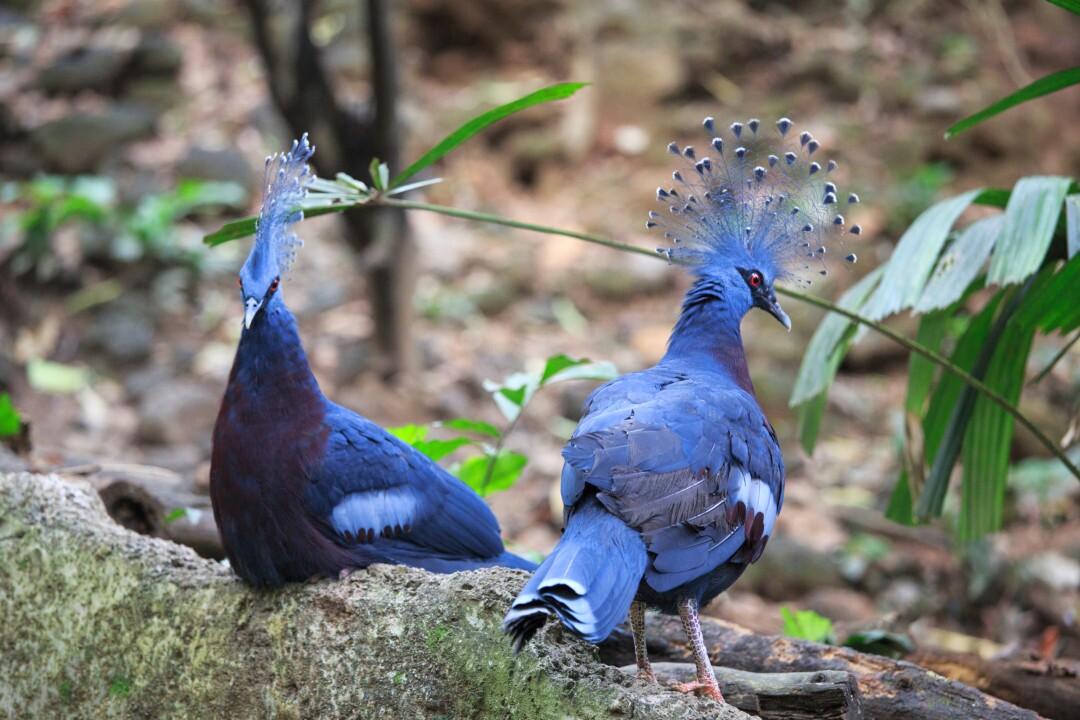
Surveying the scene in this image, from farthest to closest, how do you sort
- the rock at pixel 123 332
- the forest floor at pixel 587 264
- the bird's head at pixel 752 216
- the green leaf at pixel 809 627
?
1. the rock at pixel 123 332
2. the forest floor at pixel 587 264
3. the green leaf at pixel 809 627
4. the bird's head at pixel 752 216

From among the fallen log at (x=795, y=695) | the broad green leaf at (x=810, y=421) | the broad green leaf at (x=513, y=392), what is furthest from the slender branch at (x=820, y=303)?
the fallen log at (x=795, y=695)

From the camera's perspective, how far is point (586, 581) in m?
2.03

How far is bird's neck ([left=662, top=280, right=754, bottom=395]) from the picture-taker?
2855 mm

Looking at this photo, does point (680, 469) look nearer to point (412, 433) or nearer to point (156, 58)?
point (412, 433)

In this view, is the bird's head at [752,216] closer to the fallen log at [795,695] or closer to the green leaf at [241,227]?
the green leaf at [241,227]

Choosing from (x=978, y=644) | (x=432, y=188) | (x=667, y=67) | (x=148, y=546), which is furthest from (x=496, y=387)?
(x=667, y=67)

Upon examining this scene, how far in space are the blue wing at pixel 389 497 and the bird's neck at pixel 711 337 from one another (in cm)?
73

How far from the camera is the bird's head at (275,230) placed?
8.94ft

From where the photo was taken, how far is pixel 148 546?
298 cm

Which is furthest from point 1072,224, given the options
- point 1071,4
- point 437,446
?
point 437,446

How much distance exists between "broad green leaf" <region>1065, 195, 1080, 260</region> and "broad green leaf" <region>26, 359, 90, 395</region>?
6.97 meters

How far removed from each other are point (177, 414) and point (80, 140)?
3.79m

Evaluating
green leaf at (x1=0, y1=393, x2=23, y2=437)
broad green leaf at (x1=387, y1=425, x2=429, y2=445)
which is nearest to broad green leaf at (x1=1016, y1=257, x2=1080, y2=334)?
broad green leaf at (x1=387, y1=425, x2=429, y2=445)

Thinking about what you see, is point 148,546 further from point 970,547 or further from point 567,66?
point 567,66
